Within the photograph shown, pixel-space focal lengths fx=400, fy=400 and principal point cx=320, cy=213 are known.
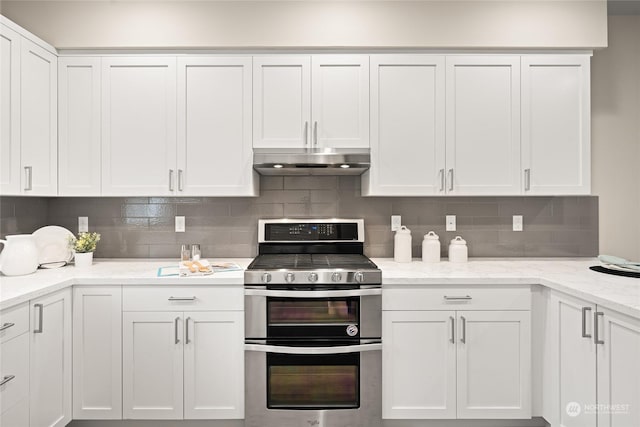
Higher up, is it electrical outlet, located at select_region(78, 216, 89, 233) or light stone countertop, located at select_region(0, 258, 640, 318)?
electrical outlet, located at select_region(78, 216, 89, 233)

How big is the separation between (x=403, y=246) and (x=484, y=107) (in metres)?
1.03

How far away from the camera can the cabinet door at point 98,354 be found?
2189mm

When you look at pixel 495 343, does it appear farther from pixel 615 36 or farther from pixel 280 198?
pixel 615 36

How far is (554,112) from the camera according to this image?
8.38 ft

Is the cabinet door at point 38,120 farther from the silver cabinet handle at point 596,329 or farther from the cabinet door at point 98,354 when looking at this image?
the silver cabinet handle at point 596,329

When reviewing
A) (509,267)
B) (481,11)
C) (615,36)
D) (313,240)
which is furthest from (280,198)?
(615,36)

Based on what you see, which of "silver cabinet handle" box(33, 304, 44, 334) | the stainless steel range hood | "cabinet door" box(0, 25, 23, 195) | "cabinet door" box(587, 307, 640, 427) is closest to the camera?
"cabinet door" box(587, 307, 640, 427)

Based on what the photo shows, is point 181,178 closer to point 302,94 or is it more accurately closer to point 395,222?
point 302,94

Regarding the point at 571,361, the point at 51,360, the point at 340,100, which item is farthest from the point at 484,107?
the point at 51,360

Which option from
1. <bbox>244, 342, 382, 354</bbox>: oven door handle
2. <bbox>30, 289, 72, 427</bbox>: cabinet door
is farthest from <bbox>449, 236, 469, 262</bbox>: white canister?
<bbox>30, 289, 72, 427</bbox>: cabinet door

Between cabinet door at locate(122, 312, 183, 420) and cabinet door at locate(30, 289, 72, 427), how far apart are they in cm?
29

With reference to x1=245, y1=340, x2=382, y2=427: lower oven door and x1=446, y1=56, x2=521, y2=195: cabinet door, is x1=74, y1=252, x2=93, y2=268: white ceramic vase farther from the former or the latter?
x1=446, y1=56, x2=521, y2=195: cabinet door

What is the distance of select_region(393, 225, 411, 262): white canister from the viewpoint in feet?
8.87

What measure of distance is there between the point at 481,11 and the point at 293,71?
4.15 ft
